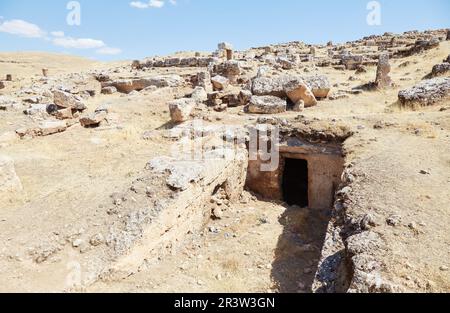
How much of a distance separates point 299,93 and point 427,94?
12.2 feet

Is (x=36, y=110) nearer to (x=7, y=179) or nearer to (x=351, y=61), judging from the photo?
(x=7, y=179)

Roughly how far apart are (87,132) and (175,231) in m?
6.34

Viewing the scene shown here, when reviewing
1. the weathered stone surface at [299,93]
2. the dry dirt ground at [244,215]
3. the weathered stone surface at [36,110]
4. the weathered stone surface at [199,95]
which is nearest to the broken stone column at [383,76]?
the dry dirt ground at [244,215]

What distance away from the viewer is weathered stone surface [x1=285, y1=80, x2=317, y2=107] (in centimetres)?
1150

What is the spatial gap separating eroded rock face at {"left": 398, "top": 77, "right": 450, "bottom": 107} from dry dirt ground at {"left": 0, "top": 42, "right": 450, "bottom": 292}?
377mm

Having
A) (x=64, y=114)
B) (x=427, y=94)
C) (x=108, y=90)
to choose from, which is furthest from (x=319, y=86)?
(x=108, y=90)

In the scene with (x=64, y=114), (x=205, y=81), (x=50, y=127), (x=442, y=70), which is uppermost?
(x=442, y=70)

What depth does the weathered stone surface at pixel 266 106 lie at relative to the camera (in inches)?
441

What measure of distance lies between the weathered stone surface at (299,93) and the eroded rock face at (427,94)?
107 inches

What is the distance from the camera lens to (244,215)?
797cm

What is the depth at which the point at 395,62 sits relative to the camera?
63.8 ft

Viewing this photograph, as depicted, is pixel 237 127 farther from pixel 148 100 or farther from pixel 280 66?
pixel 280 66

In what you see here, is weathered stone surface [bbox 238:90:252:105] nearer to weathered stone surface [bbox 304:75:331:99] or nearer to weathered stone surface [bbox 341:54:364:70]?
weathered stone surface [bbox 304:75:331:99]

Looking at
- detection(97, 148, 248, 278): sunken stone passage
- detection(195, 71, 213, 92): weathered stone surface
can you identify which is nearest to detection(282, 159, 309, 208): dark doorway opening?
detection(97, 148, 248, 278): sunken stone passage
